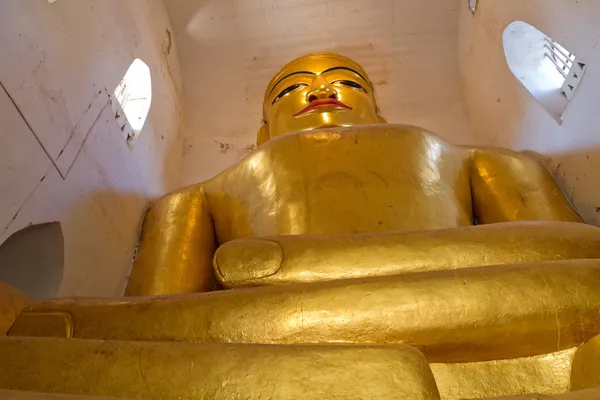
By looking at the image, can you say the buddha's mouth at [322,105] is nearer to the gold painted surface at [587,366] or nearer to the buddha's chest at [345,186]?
the buddha's chest at [345,186]

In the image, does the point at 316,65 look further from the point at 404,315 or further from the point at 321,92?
the point at 404,315

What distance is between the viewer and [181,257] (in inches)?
79.9

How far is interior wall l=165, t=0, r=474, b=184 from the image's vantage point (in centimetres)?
341

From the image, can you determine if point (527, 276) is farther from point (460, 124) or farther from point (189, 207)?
point (460, 124)

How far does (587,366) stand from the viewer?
1.08m

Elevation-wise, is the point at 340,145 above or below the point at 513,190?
above

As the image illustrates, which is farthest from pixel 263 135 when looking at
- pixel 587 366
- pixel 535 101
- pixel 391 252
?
pixel 587 366

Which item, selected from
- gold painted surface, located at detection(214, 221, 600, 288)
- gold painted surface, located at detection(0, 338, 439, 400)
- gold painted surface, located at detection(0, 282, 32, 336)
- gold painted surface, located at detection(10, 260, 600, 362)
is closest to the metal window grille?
gold painted surface, located at detection(214, 221, 600, 288)

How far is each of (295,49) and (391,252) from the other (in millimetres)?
2298

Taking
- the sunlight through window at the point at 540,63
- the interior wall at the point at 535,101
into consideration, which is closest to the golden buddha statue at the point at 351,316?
the interior wall at the point at 535,101

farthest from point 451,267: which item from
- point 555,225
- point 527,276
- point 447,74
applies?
point 447,74

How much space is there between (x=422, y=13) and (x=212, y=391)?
116 inches

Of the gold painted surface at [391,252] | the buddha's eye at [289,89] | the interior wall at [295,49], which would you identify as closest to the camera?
the gold painted surface at [391,252]

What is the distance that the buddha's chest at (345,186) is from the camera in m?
1.89
